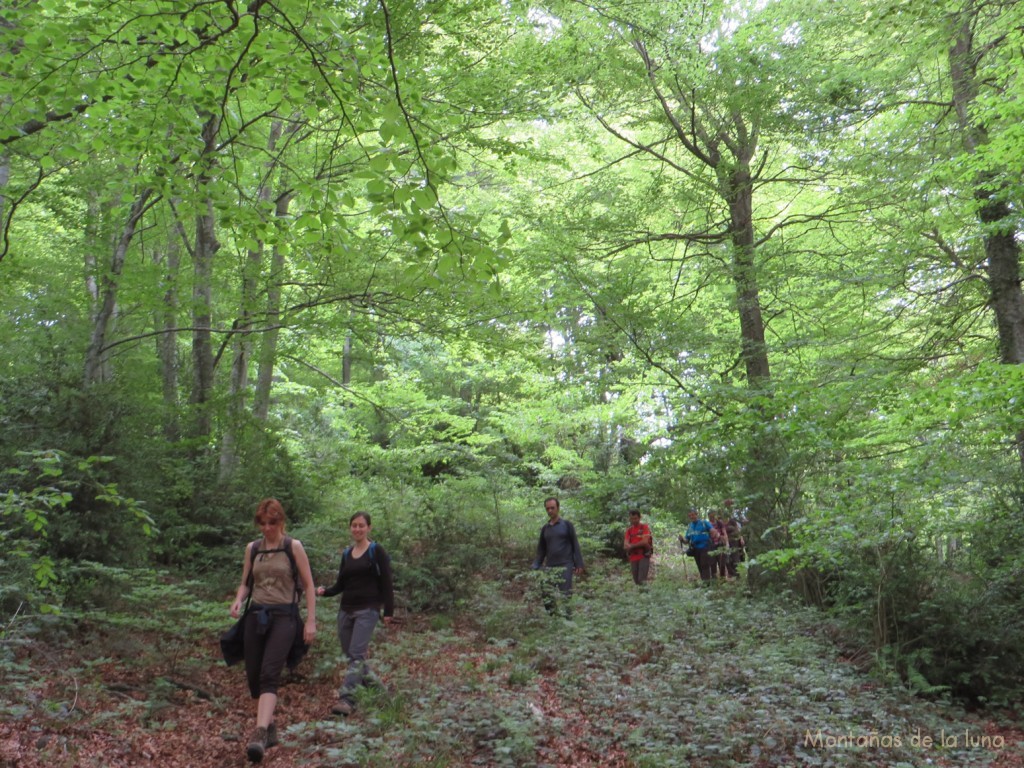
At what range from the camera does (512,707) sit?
544cm

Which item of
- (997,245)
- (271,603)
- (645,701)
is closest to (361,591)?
(271,603)

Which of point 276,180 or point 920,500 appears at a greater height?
point 276,180

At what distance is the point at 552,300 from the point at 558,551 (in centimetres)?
378

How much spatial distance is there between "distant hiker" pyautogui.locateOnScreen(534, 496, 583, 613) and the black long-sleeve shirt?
11.5 feet

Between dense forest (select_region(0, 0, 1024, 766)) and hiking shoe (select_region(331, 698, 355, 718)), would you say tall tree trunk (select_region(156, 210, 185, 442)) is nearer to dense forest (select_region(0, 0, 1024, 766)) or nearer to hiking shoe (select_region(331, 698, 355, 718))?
dense forest (select_region(0, 0, 1024, 766))

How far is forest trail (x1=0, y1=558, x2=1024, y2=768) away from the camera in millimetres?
4570

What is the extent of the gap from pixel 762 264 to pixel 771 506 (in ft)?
12.1

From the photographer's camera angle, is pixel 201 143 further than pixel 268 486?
No

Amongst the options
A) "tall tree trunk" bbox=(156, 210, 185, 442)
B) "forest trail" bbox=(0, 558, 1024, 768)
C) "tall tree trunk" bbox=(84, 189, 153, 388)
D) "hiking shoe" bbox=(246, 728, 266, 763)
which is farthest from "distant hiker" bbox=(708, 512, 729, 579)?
"tall tree trunk" bbox=(84, 189, 153, 388)

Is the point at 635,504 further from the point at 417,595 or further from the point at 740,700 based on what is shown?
the point at 740,700

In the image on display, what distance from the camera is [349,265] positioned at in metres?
9.65

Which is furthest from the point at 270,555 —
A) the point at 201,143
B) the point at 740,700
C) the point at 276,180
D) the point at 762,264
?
the point at 276,180

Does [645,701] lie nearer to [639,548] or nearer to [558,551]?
[558,551]

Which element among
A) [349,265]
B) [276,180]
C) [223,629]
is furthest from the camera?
[276,180]
